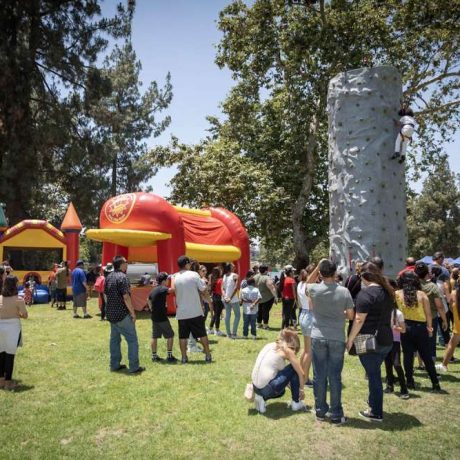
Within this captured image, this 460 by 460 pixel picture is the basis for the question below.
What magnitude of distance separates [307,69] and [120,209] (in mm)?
11884

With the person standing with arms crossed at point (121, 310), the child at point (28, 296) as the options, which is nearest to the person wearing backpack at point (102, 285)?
the child at point (28, 296)

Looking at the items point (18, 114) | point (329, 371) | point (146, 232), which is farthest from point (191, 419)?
point (18, 114)

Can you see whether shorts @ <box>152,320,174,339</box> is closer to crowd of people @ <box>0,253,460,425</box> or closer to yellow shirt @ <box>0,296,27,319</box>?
crowd of people @ <box>0,253,460,425</box>

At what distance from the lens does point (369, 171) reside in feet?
32.6

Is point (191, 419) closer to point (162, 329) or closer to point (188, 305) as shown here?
point (188, 305)

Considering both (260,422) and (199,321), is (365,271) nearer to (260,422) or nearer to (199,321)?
(260,422)

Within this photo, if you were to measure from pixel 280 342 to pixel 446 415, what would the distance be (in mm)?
2004

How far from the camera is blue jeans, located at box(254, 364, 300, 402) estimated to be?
18.0ft

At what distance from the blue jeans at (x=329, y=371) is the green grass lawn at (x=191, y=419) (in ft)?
0.66

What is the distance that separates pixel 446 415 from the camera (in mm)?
5336

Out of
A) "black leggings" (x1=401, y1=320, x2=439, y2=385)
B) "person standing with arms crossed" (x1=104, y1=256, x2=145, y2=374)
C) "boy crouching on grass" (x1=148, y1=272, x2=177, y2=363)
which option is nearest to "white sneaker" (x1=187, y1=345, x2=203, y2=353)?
"boy crouching on grass" (x1=148, y1=272, x2=177, y2=363)

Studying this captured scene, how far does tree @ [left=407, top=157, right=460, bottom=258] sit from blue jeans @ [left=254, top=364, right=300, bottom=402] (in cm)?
4028

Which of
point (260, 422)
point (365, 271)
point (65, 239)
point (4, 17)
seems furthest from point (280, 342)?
point (4, 17)

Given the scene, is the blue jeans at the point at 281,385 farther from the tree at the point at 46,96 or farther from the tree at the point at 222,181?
the tree at the point at 46,96
